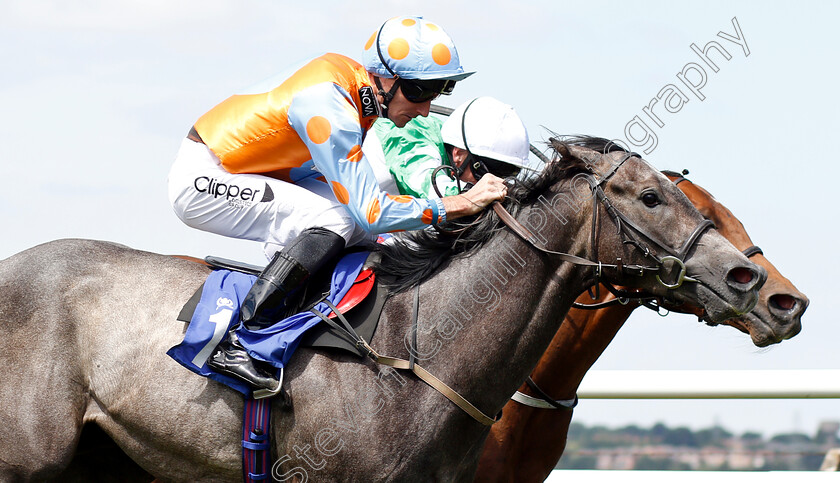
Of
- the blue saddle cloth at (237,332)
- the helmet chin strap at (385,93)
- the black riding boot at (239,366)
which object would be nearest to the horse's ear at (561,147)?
the helmet chin strap at (385,93)

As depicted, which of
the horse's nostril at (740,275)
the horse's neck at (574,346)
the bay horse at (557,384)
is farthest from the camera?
the horse's neck at (574,346)

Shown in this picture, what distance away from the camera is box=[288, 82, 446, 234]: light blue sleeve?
10.8ft

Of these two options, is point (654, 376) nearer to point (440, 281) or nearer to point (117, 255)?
Result: point (440, 281)

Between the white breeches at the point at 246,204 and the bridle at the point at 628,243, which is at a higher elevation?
the bridle at the point at 628,243

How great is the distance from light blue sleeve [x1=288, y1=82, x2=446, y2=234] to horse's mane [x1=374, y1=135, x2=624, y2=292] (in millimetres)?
196

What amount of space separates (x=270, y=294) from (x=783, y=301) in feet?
7.07

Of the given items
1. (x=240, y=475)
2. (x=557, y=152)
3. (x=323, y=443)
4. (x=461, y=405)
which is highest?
(x=557, y=152)

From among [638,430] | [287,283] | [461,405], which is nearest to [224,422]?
[287,283]

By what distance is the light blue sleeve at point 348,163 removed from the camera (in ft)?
10.8

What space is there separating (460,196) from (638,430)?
25.6 meters

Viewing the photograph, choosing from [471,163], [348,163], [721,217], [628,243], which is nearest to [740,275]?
[628,243]

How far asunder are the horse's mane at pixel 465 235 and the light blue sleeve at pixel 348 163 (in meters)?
0.20

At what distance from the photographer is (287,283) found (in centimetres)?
330

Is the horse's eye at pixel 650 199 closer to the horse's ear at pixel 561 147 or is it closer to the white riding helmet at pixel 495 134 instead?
the horse's ear at pixel 561 147
